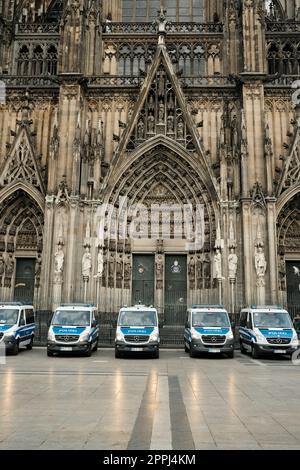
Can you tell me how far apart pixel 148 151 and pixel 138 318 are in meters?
12.0

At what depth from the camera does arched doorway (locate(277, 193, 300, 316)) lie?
25250mm

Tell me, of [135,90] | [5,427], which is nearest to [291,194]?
[135,90]

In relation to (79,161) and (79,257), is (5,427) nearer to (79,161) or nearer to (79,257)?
(79,257)

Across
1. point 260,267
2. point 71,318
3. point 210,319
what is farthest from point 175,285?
point 71,318

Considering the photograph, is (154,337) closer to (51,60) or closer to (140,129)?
(140,129)

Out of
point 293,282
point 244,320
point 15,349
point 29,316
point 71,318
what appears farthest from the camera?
point 293,282

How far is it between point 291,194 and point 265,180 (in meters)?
1.97

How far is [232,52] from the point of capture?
26.7 meters

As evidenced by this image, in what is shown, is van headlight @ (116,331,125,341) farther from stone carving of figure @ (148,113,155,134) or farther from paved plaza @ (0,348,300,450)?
stone carving of figure @ (148,113,155,134)

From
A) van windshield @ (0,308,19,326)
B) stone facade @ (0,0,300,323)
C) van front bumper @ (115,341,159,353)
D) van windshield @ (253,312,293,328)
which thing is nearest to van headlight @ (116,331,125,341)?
van front bumper @ (115,341,159,353)

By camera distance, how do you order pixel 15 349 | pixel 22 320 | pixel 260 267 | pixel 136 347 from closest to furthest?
pixel 136 347 < pixel 15 349 < pixel 22 320 < pixel 260 267

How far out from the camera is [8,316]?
17422mm

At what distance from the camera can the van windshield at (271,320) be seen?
16875 millimetres

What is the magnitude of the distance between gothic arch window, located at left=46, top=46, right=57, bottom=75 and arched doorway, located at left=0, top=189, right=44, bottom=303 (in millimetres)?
8400
